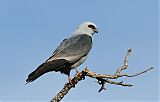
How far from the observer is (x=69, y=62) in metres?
8.42

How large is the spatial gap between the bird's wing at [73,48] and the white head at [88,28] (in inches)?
25.5

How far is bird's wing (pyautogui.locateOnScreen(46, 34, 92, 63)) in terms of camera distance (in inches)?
332

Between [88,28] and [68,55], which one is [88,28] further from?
[68,55]

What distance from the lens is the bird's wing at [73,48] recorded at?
845 cm

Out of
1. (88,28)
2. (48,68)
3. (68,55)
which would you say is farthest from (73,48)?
(88,28)

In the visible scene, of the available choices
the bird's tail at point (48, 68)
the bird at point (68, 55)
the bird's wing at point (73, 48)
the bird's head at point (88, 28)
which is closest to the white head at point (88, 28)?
the bird's head at point (88, 28)

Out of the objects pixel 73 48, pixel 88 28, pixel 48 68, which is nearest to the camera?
pixel 48 68

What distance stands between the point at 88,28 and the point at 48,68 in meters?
3.19

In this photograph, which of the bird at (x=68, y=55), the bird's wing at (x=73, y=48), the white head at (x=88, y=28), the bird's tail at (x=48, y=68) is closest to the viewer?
the bird's tail at (x=48, y=68)

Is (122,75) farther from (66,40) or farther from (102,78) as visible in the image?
(66,40)

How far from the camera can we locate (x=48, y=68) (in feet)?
24.8

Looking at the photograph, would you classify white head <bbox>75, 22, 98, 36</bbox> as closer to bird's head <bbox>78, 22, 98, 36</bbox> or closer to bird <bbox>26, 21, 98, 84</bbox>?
bird's head <bbox>78, 22, 98, 36</bbox>

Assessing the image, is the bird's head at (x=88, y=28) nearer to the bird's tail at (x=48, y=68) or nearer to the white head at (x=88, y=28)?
the white head at (x=88, y=28)

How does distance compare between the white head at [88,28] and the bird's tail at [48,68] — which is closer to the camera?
the bird's tail at [48,68]
